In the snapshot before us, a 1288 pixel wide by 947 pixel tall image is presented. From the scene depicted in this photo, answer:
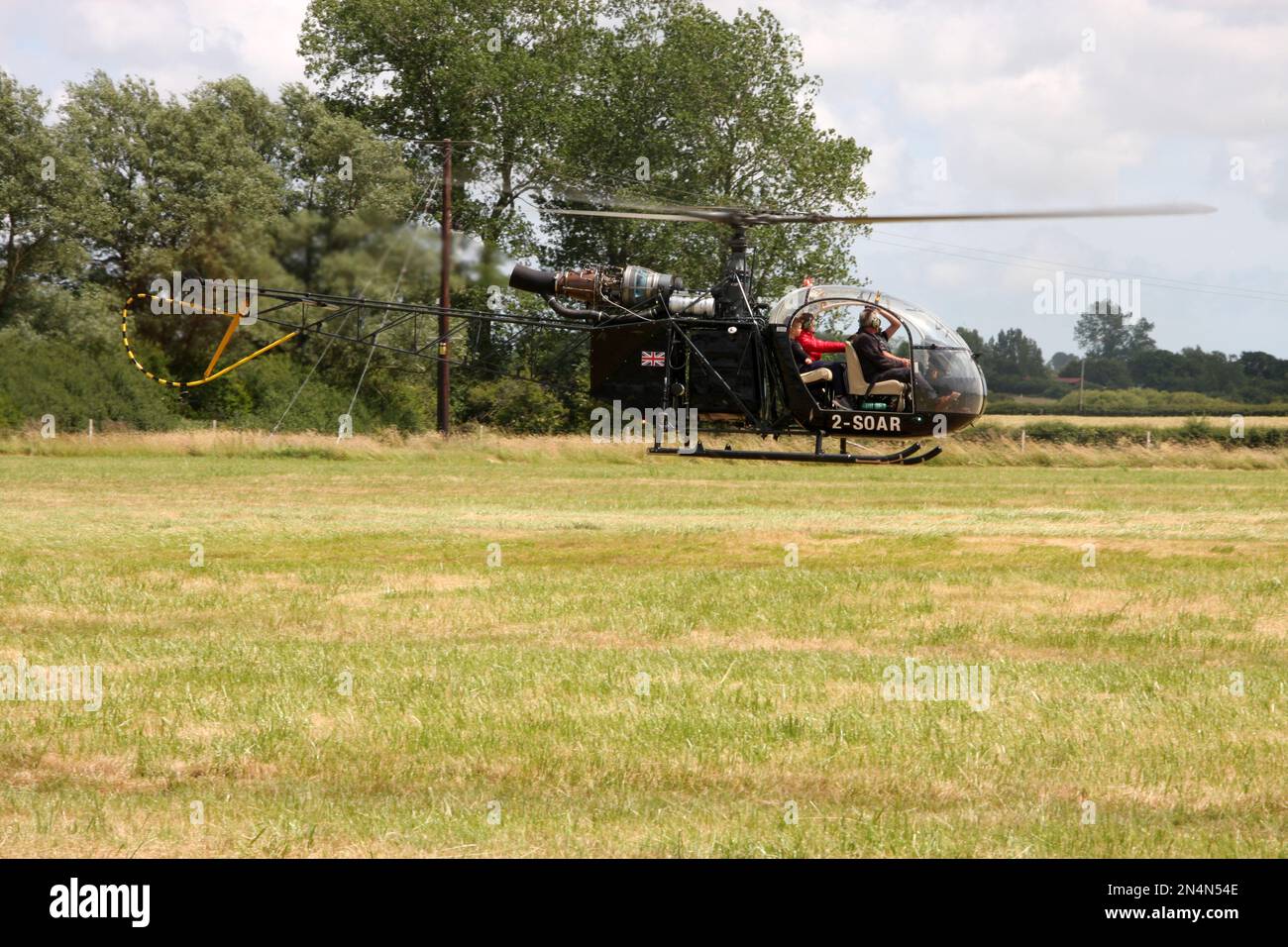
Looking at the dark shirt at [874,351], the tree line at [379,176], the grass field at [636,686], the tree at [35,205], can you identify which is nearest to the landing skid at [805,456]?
the dark shirt at [874,351]

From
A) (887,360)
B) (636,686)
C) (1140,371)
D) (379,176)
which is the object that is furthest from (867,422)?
(1140,371)

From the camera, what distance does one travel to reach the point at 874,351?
634 inches

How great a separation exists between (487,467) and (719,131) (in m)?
17.2

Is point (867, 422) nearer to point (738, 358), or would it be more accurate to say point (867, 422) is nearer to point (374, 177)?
point (738, 358)

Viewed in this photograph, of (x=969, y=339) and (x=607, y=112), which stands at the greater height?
(x=607, y=112)

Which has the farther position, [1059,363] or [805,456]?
[1059,363]

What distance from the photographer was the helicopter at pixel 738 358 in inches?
635

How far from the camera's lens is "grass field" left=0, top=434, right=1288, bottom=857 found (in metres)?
8.22

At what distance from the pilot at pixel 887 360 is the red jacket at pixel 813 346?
0.50 metres

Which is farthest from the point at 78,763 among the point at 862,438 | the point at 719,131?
the point at 719,131

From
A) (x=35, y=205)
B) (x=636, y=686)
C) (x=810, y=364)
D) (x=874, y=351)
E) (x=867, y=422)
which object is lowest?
(x=636, y=686)

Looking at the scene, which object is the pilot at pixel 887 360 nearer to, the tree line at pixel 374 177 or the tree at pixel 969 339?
the tree at pixel 969 339

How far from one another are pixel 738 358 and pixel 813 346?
88 centimetres

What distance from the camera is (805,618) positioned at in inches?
591
